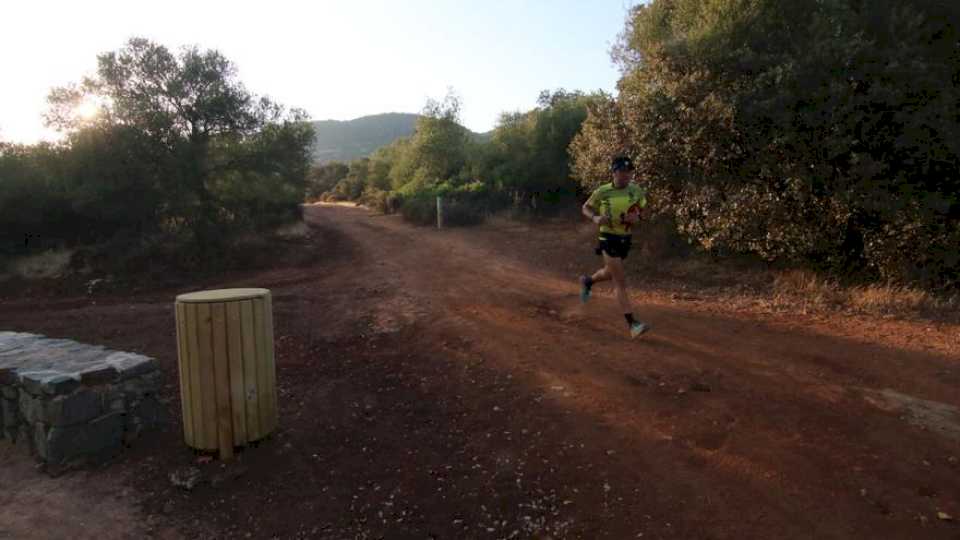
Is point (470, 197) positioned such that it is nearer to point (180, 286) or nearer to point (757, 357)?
point (180, 286)

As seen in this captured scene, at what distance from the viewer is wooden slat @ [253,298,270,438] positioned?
446cm

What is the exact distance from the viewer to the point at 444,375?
5.59 metres

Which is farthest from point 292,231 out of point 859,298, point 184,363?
point 859,298

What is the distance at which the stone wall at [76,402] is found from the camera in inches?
178

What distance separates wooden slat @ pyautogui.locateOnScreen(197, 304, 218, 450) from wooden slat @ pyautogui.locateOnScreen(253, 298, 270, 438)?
32 centimetres

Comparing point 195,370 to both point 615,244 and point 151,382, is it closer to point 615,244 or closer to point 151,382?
point 151,382

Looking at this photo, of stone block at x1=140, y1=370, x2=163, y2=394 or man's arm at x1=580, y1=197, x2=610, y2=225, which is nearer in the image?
stone block at x1=140, y1=370, x2=163, y2=394

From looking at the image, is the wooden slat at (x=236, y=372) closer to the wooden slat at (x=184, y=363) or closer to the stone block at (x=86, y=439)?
the wooden slat at (x=184, y=363)

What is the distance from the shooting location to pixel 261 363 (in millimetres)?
4516

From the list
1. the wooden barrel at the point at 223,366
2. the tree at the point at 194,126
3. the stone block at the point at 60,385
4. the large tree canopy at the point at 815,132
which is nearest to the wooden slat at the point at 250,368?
the wooden barrel at the point at 223,366

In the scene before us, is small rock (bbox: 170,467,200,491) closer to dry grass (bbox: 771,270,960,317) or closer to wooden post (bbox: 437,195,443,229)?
dry grass (bbox: 771,270,960,317)

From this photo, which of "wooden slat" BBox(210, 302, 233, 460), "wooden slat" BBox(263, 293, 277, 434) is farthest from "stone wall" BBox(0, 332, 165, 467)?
"wooden slat" BBox(263, 293, 277, 434)

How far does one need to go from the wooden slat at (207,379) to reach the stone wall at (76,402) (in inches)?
36.3

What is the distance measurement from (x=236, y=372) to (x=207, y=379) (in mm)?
204
